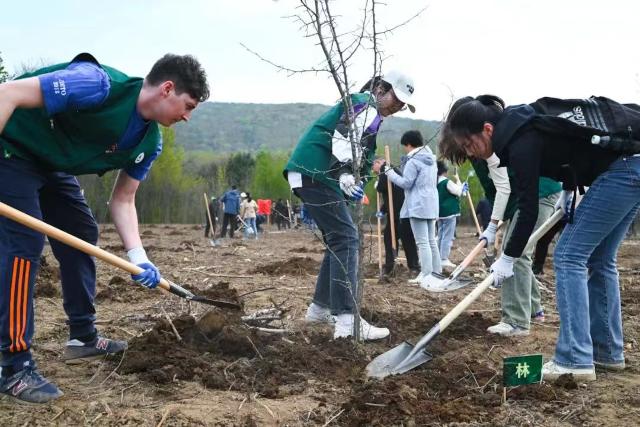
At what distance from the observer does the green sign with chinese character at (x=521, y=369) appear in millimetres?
3199

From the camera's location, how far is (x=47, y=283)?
20.6ft

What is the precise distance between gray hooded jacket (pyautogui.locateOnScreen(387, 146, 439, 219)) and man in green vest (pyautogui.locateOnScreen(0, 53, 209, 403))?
439cm

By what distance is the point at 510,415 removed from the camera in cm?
289

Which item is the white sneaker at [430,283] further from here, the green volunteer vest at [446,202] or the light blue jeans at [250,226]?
the light blue jeans at [250,226]

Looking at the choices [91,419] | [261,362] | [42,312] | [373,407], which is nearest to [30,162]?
[91,419]

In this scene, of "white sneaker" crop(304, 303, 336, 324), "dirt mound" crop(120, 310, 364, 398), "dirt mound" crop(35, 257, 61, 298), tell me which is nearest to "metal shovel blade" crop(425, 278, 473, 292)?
"white sneaker" crop(304, 303, 336, 324)

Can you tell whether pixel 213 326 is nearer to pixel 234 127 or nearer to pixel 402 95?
pixel 402 95

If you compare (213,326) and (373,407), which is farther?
(213,326)

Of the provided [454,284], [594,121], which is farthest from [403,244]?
[594,121]

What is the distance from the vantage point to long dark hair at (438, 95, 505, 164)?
345cm

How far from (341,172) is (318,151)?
0.30 m

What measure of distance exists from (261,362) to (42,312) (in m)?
2.63

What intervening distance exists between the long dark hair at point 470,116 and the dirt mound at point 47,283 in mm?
4354

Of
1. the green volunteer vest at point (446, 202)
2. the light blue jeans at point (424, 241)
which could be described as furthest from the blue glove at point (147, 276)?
the green volunteer vest at point (446, 202)
